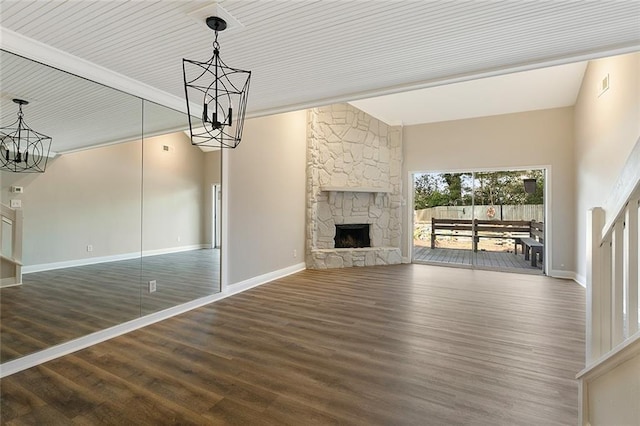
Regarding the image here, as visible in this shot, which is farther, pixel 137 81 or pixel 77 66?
pixel 137 81

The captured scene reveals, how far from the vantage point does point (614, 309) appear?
57.8 inches

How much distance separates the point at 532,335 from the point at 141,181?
444 cm

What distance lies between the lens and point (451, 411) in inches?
71.8

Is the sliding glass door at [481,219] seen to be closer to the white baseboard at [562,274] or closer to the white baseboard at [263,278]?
the white baseboard at [562,274]

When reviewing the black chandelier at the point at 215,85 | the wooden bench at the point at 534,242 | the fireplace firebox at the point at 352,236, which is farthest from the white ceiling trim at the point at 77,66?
the wooden bench at the point at 534,242

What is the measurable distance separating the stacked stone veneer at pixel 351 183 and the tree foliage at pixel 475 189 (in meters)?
0.69

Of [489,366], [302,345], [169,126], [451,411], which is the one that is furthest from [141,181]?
[489,366]

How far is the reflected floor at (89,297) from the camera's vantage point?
241 cm

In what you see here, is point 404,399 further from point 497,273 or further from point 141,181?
point 497,273

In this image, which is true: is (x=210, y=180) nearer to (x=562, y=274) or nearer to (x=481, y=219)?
(x=481, y=219)

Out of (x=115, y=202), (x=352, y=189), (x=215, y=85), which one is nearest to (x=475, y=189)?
(x=352, y=189)

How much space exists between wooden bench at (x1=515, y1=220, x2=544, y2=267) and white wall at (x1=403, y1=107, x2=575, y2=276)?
33cm

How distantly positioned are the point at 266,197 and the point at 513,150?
517cm

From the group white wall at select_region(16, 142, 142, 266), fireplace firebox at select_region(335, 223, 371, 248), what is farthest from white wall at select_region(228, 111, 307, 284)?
white wall at select_region(16, 142, 142, 266)
